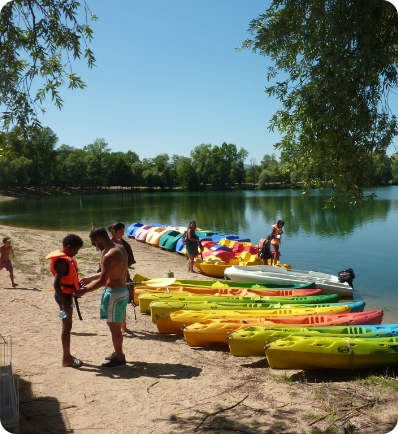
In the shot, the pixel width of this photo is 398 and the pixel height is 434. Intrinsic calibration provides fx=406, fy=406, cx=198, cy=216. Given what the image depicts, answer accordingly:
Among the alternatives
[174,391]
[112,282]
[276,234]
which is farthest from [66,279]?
[276,234]

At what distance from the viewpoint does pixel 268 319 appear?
22.5ft

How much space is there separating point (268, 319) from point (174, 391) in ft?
9.17

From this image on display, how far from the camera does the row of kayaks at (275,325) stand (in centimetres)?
527

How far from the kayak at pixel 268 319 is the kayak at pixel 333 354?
52.1 inches

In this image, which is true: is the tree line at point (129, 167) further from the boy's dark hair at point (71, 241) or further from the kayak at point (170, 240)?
the kayak at point (170, 240)

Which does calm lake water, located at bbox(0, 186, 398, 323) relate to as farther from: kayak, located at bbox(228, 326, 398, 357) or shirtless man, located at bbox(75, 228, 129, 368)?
shirtless man, located at bbox(75, 228, 129, 368)

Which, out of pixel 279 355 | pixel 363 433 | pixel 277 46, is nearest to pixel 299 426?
pixel 363 433

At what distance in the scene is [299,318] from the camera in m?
6.95

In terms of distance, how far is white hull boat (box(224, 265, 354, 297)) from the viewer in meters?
11.5

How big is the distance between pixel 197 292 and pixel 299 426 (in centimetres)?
528

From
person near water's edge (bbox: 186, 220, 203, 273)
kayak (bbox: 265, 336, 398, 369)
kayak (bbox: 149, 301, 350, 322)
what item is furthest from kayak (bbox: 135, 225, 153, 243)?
kayak (bbox: 265, 336, 398, 369)

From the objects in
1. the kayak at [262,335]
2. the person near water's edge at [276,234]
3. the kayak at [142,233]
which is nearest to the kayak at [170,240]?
the kayak at [142,233]

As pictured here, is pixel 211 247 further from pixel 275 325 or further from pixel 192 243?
pixel 275 325

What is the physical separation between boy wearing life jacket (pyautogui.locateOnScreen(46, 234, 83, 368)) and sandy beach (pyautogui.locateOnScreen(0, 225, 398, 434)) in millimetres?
337
